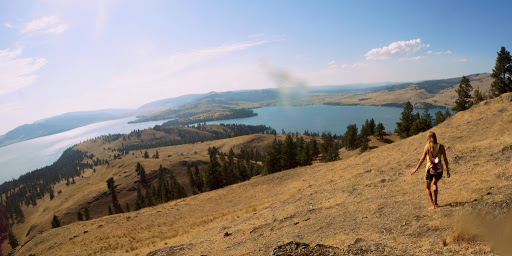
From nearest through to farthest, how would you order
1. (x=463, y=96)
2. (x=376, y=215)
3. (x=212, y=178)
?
(x=376, y=215), (x=463, y=96), (x=212, y=178)

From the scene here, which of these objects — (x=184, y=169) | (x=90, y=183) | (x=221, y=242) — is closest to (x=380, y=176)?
(x=221, y=242)

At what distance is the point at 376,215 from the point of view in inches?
547

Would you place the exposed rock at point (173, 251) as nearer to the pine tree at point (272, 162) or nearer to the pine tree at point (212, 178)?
the pine tree at point (272, 162)

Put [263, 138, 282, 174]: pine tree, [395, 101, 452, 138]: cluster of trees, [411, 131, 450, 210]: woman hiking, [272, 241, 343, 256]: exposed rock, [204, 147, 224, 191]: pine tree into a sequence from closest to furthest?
[272, 241, 343, 256]: exposed rock → [411, 131, 450, 210]: woman hiking → [395, 101, 452, 138]: cluster of trees → [263, 138, 282, 174]: pine tree → [204, 147, 224, 191]: pine tree

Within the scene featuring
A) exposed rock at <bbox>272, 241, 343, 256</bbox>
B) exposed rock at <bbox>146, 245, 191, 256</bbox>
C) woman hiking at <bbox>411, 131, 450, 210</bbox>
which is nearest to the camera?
exposed rock at <bbox>272, 241, 343, 256</bbox>

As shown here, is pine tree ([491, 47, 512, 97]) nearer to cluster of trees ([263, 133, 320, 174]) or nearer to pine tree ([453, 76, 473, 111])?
pine tree ([453, 76, 473, 111])

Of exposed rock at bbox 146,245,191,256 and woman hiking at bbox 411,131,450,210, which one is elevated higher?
woman hiking at bbox 411,131,450,210

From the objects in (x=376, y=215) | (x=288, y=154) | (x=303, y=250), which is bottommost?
(x=288, y=154)

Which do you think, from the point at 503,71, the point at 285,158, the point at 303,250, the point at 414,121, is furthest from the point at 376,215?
the point at 414,121

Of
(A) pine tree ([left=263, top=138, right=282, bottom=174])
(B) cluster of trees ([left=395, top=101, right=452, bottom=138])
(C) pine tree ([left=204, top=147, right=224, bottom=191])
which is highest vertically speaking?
(B) cluster of trees ([left=395, top=101, right=452, bottom=138])

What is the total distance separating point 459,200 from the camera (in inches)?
476

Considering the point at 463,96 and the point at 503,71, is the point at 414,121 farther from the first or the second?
the point at 503,71

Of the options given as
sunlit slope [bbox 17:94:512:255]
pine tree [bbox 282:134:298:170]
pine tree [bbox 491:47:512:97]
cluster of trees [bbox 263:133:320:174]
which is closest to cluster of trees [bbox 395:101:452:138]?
pine tree [bbox 491:47:512:97]

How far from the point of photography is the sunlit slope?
10688 mm
